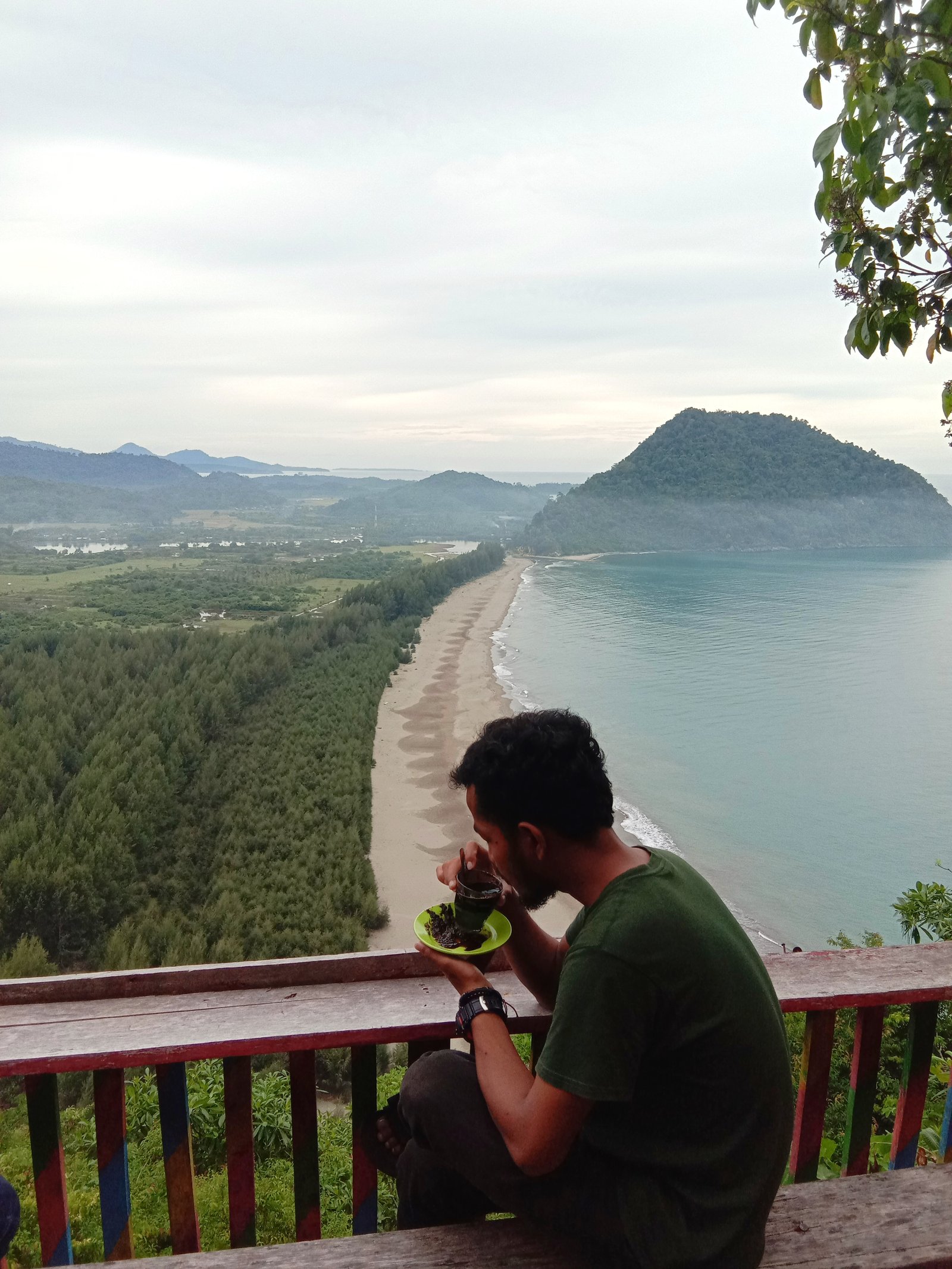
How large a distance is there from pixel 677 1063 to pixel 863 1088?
71 cm

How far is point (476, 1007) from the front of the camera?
4.31 ft

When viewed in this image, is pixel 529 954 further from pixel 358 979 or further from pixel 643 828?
pixel 643 828

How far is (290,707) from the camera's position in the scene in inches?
942

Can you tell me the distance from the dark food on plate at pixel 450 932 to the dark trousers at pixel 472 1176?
0.56ft

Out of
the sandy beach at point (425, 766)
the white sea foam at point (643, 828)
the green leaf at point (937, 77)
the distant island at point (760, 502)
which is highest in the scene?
the distant island at point (760, 502)

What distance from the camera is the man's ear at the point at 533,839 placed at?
1.29 metres

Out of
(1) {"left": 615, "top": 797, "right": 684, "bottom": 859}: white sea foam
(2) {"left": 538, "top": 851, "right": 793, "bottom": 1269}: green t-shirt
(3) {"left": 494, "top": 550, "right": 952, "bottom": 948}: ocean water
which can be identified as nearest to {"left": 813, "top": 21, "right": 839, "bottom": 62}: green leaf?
(2) {"left": 538, "top": 851, "right": 793, "bottom": 1269}: green t-shirt

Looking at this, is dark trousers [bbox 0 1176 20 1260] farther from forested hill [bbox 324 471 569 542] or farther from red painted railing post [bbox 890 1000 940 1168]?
forested hill [bbox 324 471 569 542]

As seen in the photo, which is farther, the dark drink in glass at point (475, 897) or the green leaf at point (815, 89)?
the green leaf at point (815, 89)

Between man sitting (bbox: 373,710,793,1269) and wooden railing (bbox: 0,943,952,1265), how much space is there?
159 mm

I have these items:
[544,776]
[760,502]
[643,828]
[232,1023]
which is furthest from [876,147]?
[760,502]

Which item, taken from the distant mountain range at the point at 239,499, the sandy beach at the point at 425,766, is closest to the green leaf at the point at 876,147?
the sandy beach at the point at 425,766

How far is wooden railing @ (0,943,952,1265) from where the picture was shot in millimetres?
1348

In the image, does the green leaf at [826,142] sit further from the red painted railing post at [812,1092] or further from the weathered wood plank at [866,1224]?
the weathered wood plank at [866,1224]
